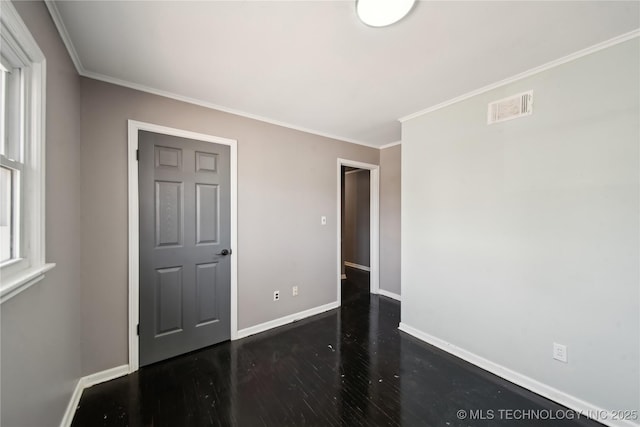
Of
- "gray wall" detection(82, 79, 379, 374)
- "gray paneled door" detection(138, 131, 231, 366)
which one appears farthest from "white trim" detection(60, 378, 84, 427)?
"gray paneled door" detection(138, 131, 231, 366)

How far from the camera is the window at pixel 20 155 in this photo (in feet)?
3.21

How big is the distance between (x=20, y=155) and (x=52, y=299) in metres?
0.77

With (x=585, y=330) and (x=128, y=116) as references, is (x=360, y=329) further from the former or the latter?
(x=128, y=116)

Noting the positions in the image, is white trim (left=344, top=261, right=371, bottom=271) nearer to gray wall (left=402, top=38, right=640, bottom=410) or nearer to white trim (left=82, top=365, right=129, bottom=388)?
gray wall (left=402, top=38, right=640, bottom=410)

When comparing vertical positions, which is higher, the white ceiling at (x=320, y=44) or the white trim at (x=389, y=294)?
the white ceiling at (x=320, y=44)

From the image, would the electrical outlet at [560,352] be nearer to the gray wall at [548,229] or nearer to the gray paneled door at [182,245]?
the gray wall at [548,229]

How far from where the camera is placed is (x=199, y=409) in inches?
65.4

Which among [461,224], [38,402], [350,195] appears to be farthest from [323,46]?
[350,195]

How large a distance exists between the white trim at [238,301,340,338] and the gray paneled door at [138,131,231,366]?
20 centimetres

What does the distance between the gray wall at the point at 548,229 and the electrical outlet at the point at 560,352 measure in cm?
3

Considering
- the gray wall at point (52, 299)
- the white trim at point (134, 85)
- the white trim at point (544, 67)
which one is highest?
the white trim at point (544, 67)

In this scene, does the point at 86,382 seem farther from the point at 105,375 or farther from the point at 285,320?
the point at 285,320

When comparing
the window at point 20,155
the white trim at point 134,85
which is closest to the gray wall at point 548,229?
the white trim at point 134,85

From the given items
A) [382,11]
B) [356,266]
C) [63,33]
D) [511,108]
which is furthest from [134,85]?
[356,266]
